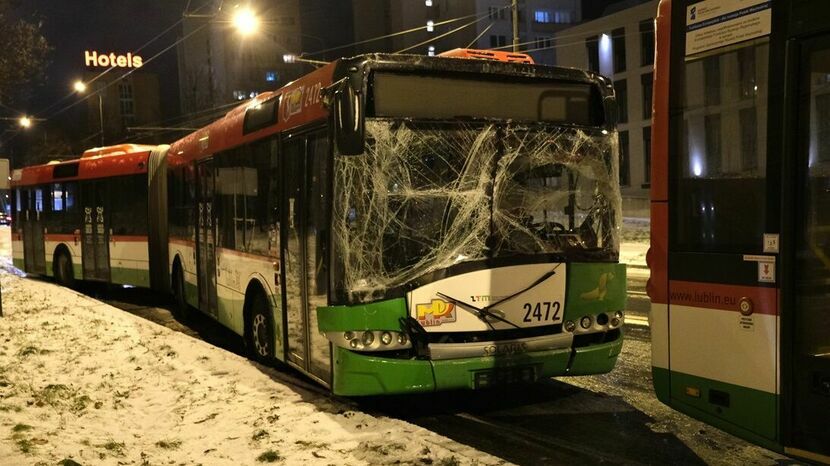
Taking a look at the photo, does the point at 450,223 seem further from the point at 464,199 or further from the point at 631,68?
the point at 631,68

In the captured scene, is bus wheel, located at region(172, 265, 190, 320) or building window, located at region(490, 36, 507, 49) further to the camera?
building window, located at region(490, 36, 507, 49)

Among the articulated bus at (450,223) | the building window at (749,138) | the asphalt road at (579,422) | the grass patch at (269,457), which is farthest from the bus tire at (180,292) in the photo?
the building window at (749,138)

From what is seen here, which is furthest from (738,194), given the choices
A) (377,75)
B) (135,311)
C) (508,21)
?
(508,21)

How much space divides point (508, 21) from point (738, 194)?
7626cm

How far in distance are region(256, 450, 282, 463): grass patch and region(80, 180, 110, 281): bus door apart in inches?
479

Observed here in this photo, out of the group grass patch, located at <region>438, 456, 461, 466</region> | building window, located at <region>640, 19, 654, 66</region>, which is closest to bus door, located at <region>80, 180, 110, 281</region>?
grass patch, located at <region>438, 456, 461, 466</region>

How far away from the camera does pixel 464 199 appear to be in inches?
227

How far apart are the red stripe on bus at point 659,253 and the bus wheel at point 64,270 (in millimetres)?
15552

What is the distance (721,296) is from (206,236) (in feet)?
25.7

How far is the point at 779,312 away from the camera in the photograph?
3.93m

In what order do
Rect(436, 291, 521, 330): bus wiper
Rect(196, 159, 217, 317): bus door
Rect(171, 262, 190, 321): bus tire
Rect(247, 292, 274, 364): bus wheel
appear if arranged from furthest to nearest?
Rect(171, 262, 190, 321): bus tire → Rect(196, 159, 217, 317): bus door → Rect(247, 292, 274, 364): bus wheel → Rect(436, 291, 521, 330): bus wiper

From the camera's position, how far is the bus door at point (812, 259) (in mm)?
3811

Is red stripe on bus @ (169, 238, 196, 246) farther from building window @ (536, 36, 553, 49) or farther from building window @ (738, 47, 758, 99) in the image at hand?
building window @ (536, 36, 553, 49)

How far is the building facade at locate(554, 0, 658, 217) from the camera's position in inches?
1576
